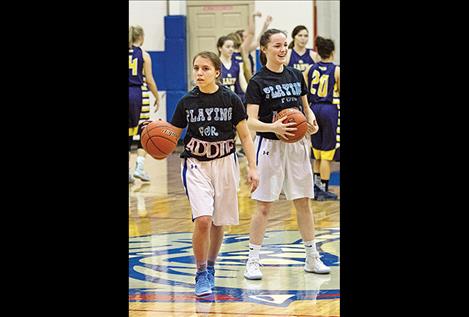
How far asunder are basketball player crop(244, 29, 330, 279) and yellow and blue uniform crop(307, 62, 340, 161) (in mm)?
3366

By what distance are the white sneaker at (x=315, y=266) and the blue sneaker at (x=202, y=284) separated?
0.88 m

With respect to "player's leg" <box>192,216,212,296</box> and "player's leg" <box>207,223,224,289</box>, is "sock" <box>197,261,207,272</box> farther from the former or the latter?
"player's leg" <box>207,223,224,289</box>

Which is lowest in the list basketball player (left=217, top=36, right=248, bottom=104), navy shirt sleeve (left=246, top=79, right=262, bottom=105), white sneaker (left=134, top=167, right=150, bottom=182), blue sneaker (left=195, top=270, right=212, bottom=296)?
blue sneaker (left=195, top=270, right=212, bottom=296)

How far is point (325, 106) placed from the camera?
9781 mm

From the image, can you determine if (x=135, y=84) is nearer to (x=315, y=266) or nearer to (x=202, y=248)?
(x=315, y=266)

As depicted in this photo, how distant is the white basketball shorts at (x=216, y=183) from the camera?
5.77m

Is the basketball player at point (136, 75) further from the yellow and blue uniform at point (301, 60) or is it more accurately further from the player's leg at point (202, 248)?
the player's leg at point (202, 248)

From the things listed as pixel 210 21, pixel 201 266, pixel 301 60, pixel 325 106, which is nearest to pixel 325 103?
pixel 325 106

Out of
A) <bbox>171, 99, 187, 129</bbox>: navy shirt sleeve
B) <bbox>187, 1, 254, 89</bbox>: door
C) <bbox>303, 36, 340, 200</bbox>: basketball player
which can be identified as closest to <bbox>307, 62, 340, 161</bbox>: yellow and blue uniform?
<bbox>303, 36, 340, 200</bbox>: basketball player

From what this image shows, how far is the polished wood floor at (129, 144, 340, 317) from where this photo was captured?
5473 mm
